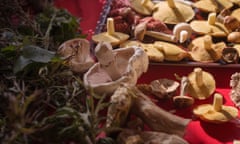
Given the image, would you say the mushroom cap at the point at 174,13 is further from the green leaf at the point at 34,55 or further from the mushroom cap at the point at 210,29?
the green leaf at the point at 34,55

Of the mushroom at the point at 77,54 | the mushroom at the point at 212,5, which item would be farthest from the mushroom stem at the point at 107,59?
the mushroom at the point at 212,5

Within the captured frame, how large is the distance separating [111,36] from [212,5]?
55 centimetres

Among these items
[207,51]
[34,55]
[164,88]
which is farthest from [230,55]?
[34,55]

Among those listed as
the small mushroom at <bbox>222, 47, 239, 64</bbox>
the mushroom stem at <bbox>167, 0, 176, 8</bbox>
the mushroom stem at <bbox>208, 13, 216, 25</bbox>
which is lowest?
the small mushroom at <bbox>222, 47, 239, 64</bbox>

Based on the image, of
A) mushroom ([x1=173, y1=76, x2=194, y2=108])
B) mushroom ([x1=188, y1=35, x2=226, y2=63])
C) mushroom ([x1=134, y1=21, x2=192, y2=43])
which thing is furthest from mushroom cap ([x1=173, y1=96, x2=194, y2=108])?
mushroom ([x1=134, y1=21, x2=192, y2=43])

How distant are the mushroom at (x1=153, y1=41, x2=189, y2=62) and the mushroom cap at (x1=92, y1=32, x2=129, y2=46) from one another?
146mm

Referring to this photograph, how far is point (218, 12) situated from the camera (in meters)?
1.77

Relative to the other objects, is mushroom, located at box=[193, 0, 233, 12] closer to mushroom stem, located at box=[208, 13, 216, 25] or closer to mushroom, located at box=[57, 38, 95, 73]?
mushroom stem, located at box=[208, 13, 216, 25]

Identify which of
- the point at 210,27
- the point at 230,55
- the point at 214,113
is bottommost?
the point at 214,113

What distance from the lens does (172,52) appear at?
4.70ft

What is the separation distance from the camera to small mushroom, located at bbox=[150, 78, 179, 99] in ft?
4.14

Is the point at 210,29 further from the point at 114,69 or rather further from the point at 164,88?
the point at 114,69

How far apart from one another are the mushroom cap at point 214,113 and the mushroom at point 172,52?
11.2 inches

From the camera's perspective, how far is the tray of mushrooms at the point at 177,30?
4.73 feet
